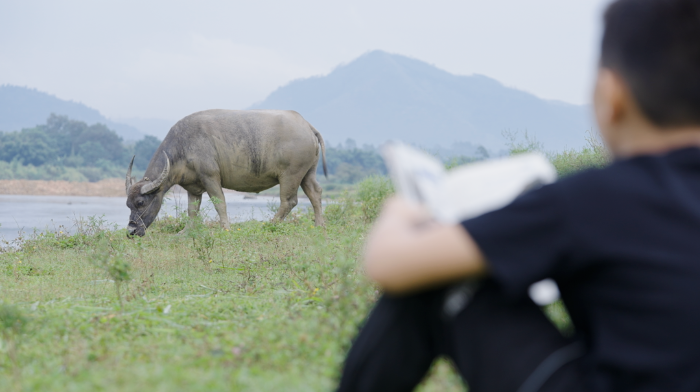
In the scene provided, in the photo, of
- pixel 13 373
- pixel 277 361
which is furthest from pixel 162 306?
pixel 277 361

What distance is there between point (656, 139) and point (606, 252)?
0.31 meters

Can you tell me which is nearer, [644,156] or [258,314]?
[644,156]

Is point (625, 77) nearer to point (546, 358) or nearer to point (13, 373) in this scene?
point (546, 358)

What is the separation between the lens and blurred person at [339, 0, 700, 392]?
1230mm

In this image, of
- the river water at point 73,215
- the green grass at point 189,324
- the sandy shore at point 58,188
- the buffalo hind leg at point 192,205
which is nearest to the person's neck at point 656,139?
the green grass at point 189,324

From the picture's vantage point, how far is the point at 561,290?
1.44m

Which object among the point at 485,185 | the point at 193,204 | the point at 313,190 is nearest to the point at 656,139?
the point at 485,185

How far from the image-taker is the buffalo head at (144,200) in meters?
9.30

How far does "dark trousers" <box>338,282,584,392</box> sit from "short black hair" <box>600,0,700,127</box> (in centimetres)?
55

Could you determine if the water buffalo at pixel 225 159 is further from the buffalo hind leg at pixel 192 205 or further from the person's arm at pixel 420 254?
the person's arm at pixel 420 254

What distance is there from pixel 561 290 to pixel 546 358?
17 centimetres

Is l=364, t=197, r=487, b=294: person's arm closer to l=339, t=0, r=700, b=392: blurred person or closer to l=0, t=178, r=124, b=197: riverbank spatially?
l=339, t=0, r=700, b=392: blurred person

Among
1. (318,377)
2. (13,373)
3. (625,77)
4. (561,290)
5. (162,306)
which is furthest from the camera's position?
(162,306)

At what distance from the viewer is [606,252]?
4.03ft
